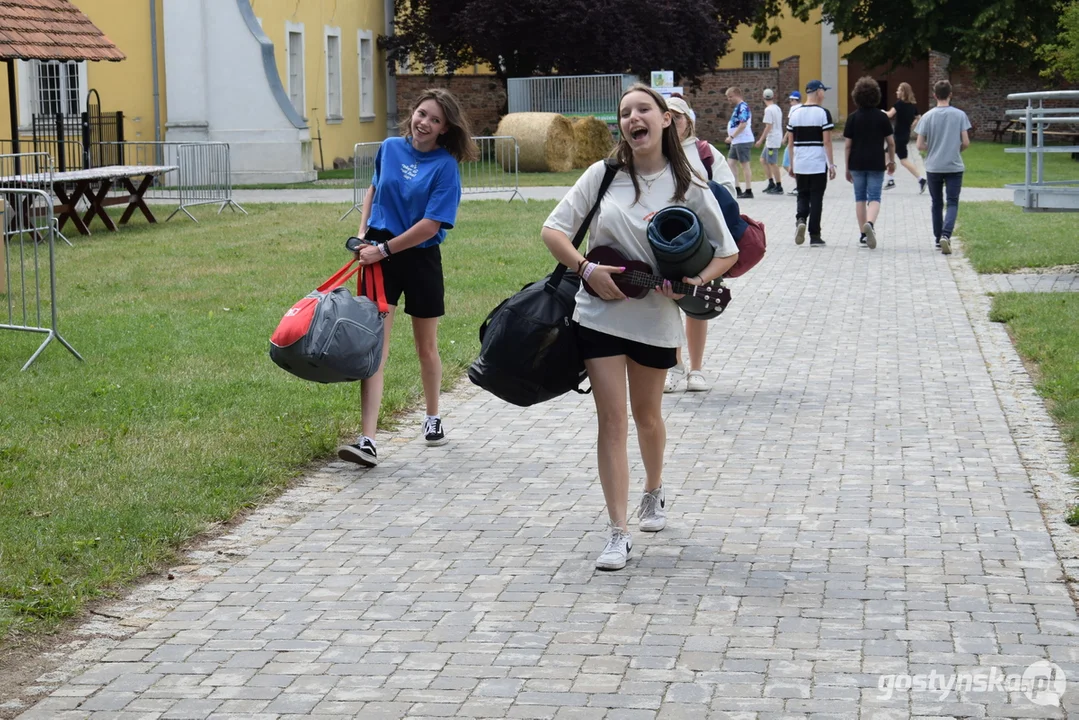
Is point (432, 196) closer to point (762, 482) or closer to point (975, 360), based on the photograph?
point (762, 482)

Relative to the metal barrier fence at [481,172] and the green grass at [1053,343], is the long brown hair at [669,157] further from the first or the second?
the metal barrier fence at [481,172]

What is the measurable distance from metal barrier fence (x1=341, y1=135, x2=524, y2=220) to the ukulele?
17546mm

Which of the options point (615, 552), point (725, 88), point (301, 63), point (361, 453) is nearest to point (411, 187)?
point (361, 453)

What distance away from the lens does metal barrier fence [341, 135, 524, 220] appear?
78.1 feet

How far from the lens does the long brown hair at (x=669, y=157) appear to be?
558 cm

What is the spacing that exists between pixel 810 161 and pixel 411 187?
1064 cm

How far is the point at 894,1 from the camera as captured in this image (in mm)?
52438

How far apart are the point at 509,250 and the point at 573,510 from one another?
10.9m

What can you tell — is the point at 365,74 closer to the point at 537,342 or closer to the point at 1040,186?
the point at 1040,186

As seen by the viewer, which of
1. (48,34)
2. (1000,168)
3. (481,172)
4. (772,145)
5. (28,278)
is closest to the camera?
(28,278)

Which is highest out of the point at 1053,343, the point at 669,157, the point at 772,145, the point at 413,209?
the point at 772,145

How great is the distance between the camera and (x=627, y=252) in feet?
18.4

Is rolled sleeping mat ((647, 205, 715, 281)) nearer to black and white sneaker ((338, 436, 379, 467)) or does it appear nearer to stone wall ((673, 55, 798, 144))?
black and white sneaker ((338, 436, 379, 467))

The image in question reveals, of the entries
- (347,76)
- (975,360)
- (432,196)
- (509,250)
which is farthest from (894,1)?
(432,196)
